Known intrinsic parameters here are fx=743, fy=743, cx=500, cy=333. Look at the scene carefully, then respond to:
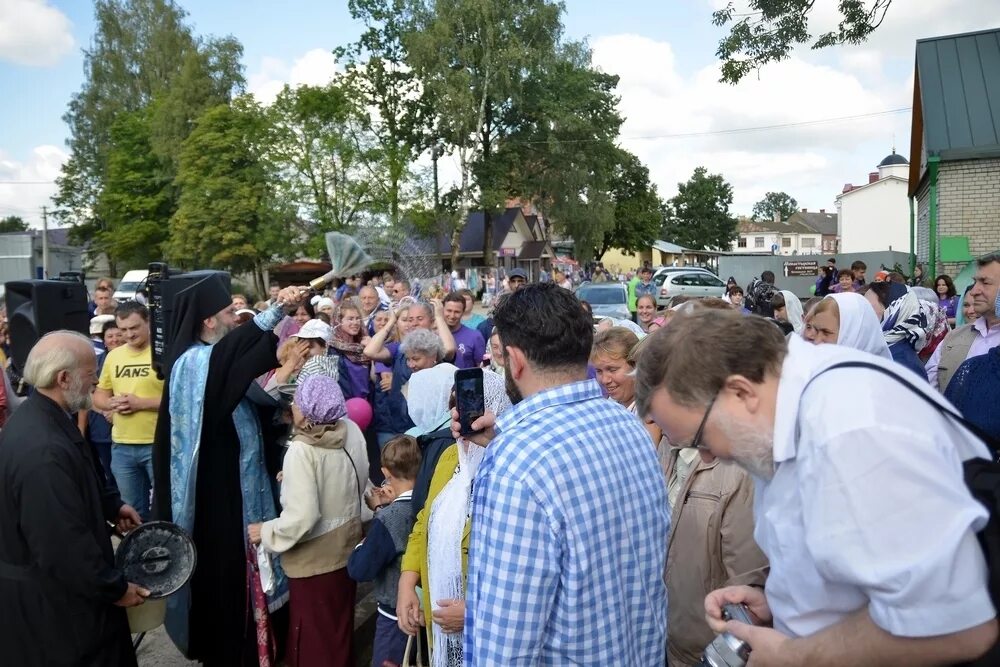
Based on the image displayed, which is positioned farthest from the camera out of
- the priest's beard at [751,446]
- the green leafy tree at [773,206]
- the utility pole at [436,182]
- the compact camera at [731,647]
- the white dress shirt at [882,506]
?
the green leafy tree at [773,206]

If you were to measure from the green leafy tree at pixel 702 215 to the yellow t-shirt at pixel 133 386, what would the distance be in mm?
75874

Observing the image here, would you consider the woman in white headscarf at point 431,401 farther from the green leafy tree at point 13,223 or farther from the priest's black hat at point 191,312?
the green leafy tree at point 13,223

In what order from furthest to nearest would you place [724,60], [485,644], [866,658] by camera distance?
[724,60] < [485,644] < [866,658]

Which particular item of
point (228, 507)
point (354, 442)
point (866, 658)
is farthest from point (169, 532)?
point (866, 658)

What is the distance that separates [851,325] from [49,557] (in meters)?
4.02

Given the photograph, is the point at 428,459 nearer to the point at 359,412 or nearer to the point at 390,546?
the point at 390,546

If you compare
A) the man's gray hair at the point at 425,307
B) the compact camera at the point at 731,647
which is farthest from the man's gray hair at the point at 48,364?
the man's gray hair at the point at 425,307

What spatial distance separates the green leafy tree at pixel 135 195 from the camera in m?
44.0

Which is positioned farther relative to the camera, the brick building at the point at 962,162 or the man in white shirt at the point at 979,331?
the brick building at the point at 962,162

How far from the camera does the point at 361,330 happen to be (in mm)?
6945

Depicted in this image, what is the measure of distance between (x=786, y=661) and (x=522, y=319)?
108cm

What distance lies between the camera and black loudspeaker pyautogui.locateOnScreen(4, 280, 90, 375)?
531 cm

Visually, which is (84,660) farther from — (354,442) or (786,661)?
(786,661)

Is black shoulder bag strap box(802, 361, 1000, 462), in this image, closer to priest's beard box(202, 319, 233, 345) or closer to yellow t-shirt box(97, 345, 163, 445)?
priest's beard box(202, 319, 233, 345)
